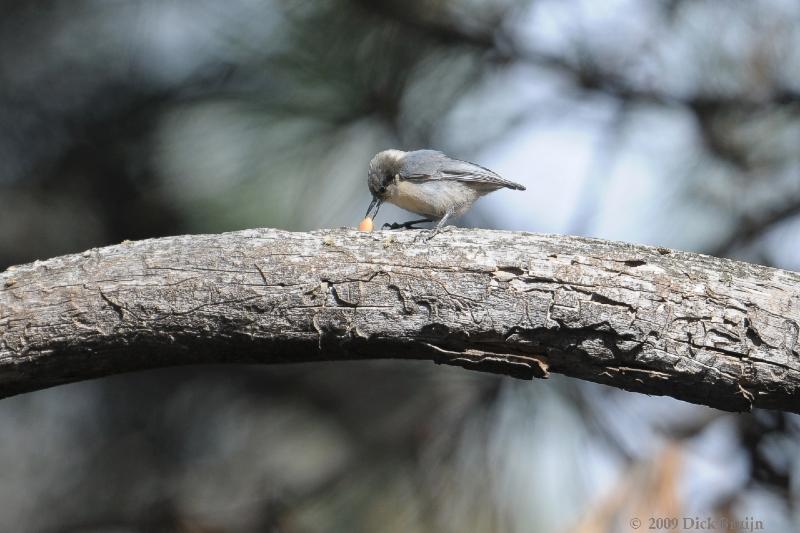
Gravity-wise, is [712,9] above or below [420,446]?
above

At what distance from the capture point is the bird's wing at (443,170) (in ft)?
9.53

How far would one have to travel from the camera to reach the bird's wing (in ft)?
9.53

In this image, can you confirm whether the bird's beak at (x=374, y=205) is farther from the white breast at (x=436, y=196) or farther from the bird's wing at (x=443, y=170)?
the bird's wing at (x=443, y=170)

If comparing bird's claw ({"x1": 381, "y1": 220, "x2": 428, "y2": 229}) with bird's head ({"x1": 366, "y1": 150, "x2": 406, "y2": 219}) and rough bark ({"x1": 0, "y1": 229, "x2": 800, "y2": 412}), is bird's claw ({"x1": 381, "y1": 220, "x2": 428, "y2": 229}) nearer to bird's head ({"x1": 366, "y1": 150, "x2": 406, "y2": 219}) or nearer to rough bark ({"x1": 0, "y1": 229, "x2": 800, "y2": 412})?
bird's head ({"x1": 366, "y1": 150, "x2": 406, "y2": 219})

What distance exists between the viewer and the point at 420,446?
107 inches

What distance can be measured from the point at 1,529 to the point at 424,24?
2.49 meters

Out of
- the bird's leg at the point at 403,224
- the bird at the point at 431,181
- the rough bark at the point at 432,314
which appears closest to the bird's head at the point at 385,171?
the bird at the point at 431,181

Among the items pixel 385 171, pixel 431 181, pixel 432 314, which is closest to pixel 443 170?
pixel 431 181

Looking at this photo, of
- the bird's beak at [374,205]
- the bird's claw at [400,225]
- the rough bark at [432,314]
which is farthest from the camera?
the bird's beak at [374,205]

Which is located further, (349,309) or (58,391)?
(58,391)

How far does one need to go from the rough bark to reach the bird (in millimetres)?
1063

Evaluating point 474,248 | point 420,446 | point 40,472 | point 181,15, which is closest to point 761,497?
point 420,446

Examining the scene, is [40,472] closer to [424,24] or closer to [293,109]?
[293,109]

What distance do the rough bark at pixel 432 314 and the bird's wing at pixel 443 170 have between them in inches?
42.4
